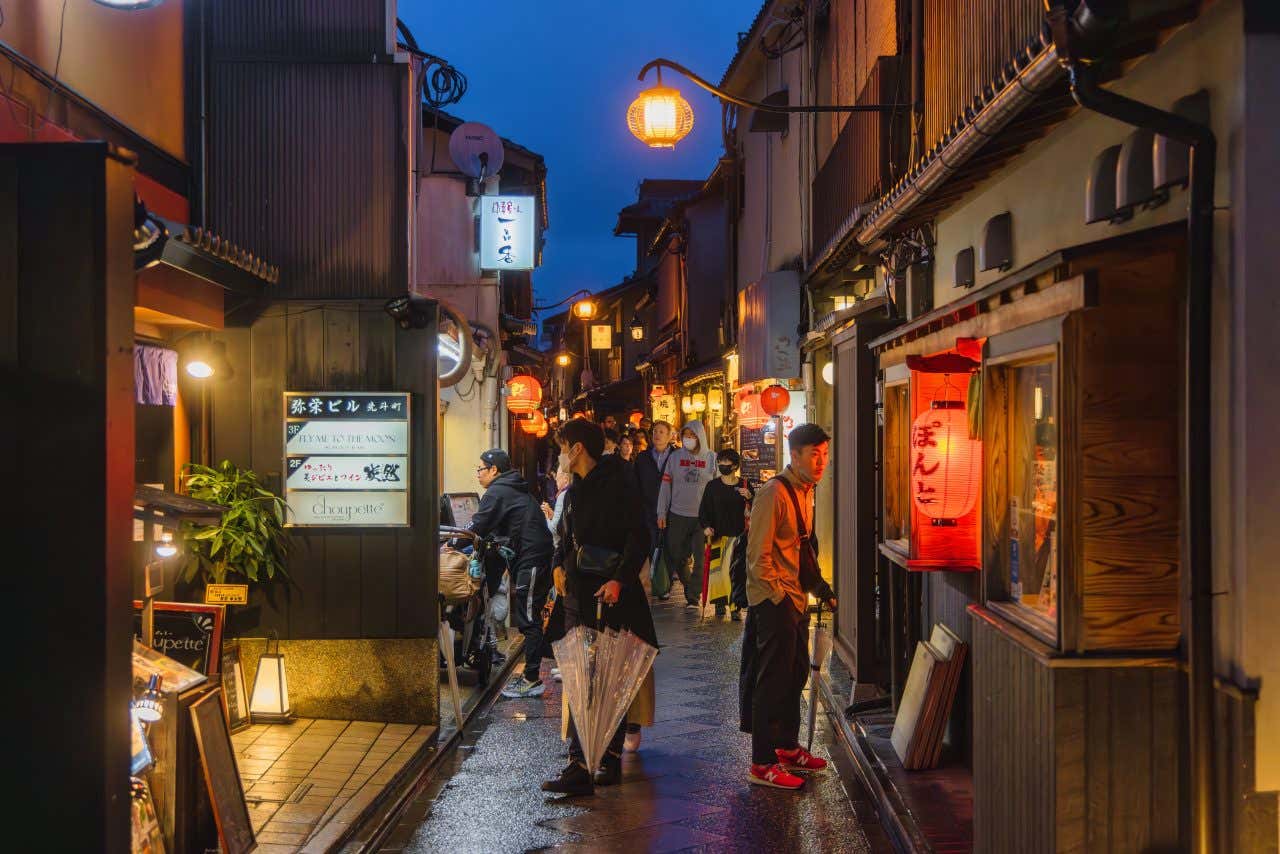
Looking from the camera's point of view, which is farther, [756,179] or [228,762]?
[756,179]

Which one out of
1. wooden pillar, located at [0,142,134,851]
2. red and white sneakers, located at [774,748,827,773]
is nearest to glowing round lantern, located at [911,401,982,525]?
red and white sneakers, located at [774,748,827,773]

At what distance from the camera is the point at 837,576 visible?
39.3ft

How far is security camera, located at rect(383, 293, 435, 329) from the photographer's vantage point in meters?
10.5

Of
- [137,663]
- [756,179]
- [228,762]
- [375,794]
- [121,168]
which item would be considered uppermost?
[756,179]

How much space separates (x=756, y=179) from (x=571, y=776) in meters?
19.6

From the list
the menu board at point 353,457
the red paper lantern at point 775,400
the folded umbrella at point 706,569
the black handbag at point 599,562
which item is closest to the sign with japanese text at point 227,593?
the menu board at point 353,457

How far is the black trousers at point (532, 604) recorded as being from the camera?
12227mm

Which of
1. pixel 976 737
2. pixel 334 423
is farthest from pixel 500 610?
pixel 976 737

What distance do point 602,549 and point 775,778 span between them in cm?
224

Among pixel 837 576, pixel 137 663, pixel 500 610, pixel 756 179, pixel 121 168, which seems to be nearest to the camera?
pixel 121 168

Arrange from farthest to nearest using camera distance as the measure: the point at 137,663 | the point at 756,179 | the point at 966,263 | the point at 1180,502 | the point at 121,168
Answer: the point at 756,179, the point at 966,263, the point at 137,663, the point at 1180,502, the point at 121,168

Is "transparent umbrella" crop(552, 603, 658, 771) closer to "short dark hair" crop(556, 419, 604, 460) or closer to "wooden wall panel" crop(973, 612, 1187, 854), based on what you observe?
"short dark hair" crop(556, 419, 604, 460)

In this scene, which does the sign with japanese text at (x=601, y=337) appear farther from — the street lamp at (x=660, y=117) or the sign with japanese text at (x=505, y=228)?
the street lamp at (x=660, y=117)

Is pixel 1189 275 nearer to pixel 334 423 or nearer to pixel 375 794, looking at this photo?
pixel 375 794
